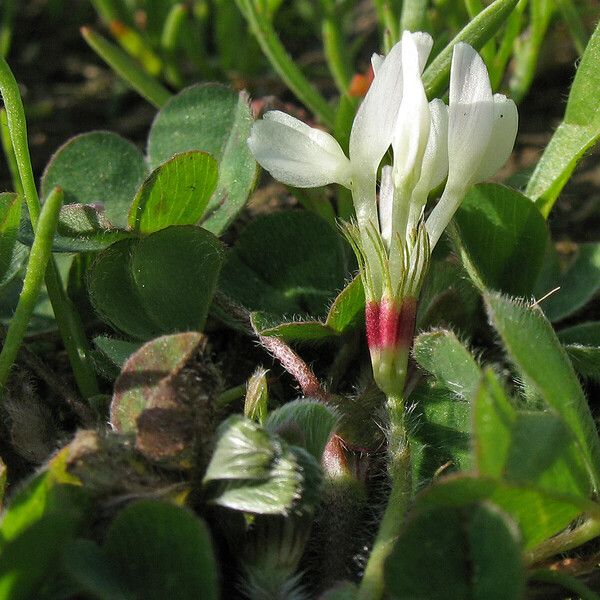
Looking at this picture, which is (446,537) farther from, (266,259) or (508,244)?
(266,259)

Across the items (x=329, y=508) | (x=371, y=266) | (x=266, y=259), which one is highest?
(x=371, y=266)

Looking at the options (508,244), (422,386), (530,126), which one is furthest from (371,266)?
(530,126)

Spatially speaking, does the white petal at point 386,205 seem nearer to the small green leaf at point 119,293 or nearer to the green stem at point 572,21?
the small green leaf at point 119,293

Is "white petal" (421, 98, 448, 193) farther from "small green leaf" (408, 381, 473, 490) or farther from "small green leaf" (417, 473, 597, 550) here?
"small green leaf" (417, 473, 597, 550)

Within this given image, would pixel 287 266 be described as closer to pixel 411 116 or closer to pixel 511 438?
pixel 411 116

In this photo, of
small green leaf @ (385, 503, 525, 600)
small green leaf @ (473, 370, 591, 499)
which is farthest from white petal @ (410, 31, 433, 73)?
small green leaf @ (385, 503, 525, 600)

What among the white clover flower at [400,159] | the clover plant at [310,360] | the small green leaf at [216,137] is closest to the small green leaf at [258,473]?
the clover plant at [310,360]

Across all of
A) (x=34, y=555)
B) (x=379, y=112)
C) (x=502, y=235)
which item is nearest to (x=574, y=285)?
(x=502, y=235)
